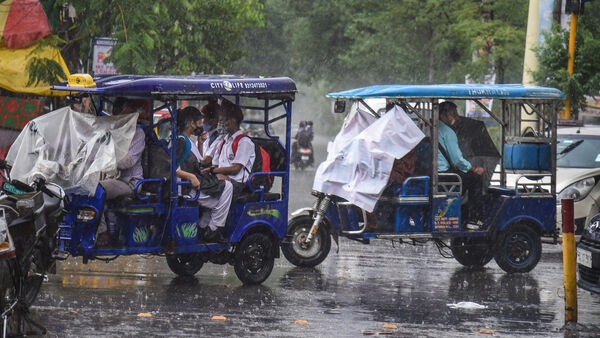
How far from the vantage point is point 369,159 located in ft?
42.8

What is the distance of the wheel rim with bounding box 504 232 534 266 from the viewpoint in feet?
45.8

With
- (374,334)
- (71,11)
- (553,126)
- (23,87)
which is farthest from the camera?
(71,11)

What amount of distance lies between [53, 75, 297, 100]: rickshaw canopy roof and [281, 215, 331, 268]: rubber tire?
5.91 ft

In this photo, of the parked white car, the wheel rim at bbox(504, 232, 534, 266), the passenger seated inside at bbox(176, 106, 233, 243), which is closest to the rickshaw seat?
the passenger seated inside at bbox(176, 106, 233, 243)

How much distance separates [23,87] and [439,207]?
256 inches

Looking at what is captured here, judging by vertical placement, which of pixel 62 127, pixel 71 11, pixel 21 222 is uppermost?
pixel 71 11

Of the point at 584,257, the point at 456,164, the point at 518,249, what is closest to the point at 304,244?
the point at 456,164

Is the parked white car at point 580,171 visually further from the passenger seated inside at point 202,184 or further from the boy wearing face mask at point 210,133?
the passenger seated inside at point 202,184

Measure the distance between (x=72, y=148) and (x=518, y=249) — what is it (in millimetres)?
5941

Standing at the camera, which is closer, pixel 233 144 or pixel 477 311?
pixel 477 311

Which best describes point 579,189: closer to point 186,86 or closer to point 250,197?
point 250,197

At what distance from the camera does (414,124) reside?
1315cm

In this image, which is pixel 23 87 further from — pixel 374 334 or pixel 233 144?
pixel 374 334

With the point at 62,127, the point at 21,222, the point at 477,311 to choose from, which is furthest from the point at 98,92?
the point at 477,311
